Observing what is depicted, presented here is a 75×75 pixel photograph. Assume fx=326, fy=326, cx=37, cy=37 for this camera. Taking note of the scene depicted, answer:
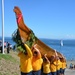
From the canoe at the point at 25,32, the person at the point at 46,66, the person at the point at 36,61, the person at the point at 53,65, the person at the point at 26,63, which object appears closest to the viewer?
the canoe at the point at 25,32

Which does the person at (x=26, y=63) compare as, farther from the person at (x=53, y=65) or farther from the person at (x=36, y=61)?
the person at (x=53, y=65)

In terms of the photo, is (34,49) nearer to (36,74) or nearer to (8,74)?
(36,74)

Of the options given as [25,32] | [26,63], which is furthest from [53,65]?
[25,32]

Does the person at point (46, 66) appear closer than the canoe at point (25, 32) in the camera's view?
No

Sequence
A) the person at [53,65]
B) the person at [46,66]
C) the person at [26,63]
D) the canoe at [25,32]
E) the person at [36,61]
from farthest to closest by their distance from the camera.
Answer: the person at [53,65] < the person at [46,66] < the person at [36,61] < the person at [26,63] < the canoe at [25,32]

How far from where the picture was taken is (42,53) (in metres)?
12.2

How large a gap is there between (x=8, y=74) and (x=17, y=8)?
7.87 metres

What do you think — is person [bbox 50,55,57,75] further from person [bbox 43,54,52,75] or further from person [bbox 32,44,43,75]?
person [bbox 32,44,43,75]

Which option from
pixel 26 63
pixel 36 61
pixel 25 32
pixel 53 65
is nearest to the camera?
pixel 25 32

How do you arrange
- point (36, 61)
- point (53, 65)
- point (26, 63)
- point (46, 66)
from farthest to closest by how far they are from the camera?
point (53, 65)
point (46, 66)
point (36, 61)
point (26, 63)

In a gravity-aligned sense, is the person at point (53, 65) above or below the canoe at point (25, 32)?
below

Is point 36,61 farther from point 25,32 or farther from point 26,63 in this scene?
point 25,32

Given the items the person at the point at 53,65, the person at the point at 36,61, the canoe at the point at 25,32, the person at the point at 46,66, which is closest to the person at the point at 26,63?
the person at the point at 36,61

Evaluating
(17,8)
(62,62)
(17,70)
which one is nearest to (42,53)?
(17,8)
